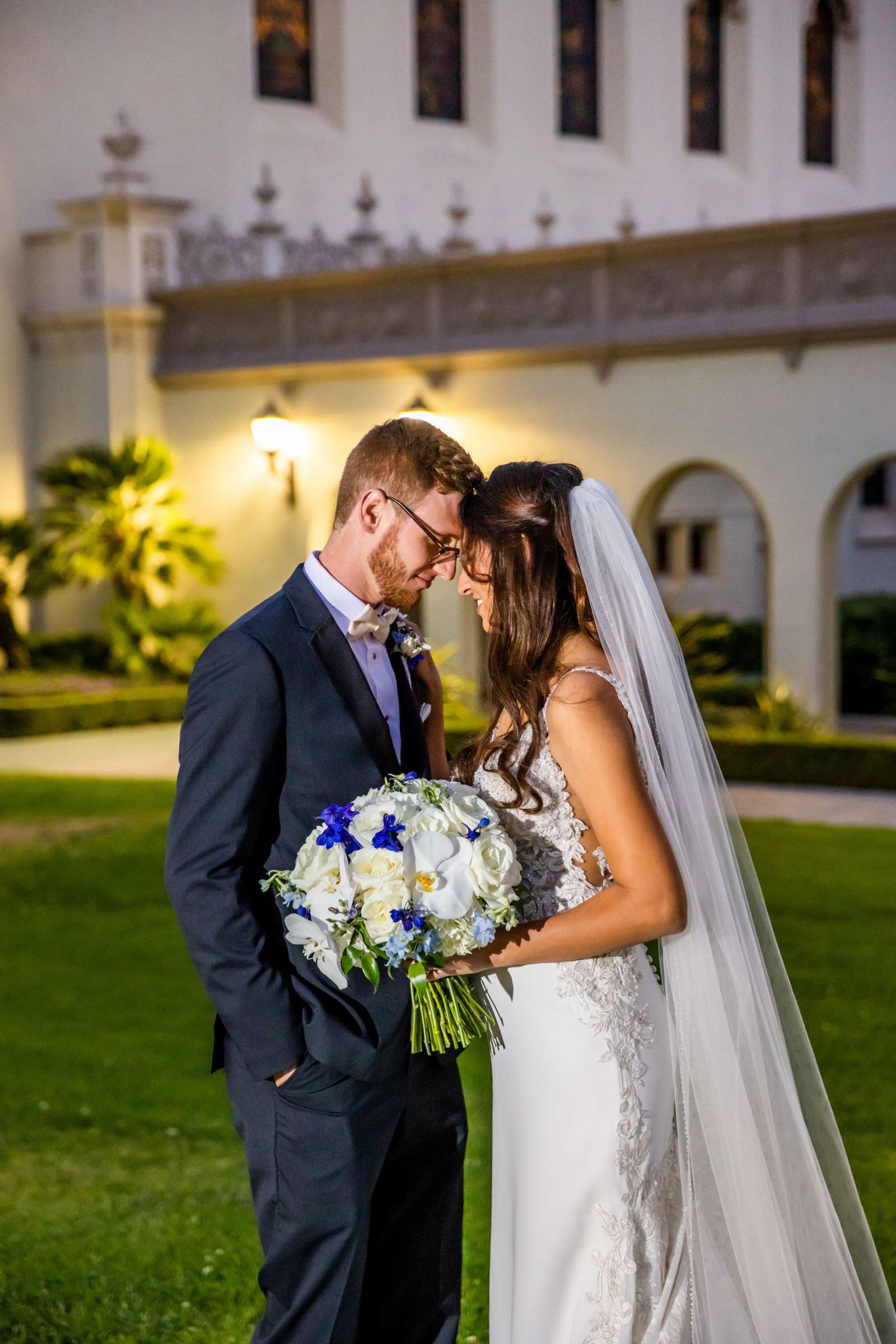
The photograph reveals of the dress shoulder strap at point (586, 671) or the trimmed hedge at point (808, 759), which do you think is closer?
the dress shoulder strap at point (586, 671)

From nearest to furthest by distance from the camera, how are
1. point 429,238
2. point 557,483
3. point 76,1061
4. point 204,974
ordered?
point 204,974 < point 557,483 < point 76,1061 < point 429,238

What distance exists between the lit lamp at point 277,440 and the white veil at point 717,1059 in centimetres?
1535

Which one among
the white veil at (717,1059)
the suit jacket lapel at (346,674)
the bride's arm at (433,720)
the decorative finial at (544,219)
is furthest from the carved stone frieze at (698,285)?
the suit jacket lapel at (346,674)

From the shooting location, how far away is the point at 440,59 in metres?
24.3

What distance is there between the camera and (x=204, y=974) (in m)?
2.88

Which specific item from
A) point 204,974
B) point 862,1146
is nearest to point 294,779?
point 204,974

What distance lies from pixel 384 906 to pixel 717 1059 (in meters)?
0.91

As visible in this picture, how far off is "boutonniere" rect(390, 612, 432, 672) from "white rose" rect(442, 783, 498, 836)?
1.47 ft

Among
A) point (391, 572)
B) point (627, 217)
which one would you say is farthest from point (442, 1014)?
point (627, 217)

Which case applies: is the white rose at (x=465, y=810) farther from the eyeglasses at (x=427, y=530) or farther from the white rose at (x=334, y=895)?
the eyeglasses at (x=427, y=530)

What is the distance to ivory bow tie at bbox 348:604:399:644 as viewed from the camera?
10.1 ft

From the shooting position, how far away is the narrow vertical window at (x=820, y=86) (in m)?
29.4

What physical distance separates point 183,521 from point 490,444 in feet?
14.1

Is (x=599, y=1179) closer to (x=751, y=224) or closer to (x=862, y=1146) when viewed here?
(x=862, y=1146)
